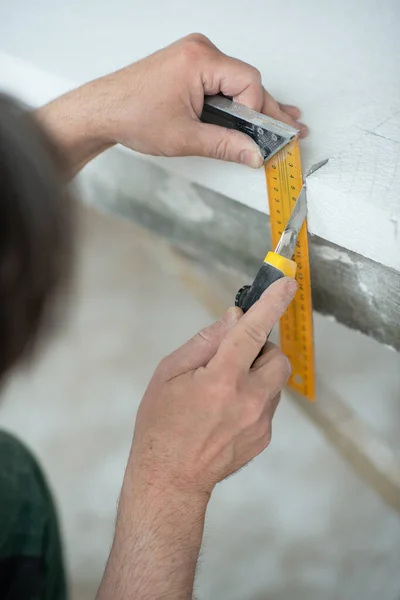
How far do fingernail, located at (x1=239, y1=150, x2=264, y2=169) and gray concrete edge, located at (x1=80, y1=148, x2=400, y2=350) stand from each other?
0.47ft

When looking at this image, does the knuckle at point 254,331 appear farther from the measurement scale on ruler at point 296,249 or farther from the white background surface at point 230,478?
the white background surface at point 230,478

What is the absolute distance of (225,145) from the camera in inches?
32.1

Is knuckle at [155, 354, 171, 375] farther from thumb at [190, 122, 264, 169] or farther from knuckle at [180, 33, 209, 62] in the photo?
knuckle at [180, 33, 209, 62]

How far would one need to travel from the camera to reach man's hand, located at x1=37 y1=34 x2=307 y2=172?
81cm

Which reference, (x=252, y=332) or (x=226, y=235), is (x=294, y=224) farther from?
(x=226, y=235)

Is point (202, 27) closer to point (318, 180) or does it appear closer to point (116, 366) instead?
point (318, 180)

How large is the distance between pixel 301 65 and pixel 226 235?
30 centimetres

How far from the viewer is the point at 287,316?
0.93 meters

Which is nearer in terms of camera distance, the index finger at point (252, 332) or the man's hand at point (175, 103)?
the index finger at point (252, 332)

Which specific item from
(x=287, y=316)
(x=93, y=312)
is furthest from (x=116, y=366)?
(x=287, y=316)

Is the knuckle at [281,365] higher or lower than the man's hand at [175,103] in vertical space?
lower

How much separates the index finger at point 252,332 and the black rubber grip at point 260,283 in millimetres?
29

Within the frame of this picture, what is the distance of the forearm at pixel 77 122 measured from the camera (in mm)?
911

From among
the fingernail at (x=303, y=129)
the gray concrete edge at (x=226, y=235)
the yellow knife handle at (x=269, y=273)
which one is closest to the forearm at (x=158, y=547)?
the yellow knife handle at (x=269, y=273)
